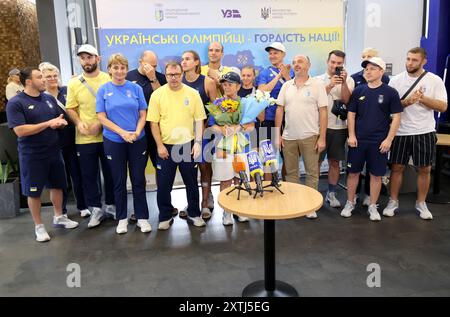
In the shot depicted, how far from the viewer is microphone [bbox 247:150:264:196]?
8.35ft

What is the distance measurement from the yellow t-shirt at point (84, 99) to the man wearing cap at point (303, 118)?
1.71 meters

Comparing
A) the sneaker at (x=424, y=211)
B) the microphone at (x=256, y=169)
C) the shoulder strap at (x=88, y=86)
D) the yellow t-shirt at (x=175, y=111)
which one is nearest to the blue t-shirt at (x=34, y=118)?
the shoulder strap at (x=88, y=86)

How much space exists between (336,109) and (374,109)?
15.4 inches

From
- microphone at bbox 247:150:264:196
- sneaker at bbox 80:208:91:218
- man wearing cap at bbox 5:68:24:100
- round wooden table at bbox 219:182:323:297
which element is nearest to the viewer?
round wooden table at bbox 219:182:323:297

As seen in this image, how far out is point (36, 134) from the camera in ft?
11.4

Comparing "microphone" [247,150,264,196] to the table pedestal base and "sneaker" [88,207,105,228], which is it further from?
"sneaker" [88,207,105,228]

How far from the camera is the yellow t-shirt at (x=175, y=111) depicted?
342cm

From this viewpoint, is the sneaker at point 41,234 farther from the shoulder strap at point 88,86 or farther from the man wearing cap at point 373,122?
the man wearing cap at point 373,122

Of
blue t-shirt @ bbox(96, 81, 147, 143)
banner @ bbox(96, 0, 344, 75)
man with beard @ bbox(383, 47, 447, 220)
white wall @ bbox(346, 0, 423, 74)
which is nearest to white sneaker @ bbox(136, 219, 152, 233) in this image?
blue t-shirt @ bbox(96, 81, 147, 143)

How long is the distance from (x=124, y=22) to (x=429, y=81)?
10.8 feet

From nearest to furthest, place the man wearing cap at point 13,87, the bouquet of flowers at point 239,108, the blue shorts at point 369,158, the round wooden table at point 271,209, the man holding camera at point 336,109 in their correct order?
1. the round wooden table at point 271,209
2. the bouquet of flowers at point 239,108
3. the blue shorts at point 369,158
4. the man holding camera at point 336,109
5. the man wearing cap at point 13,87

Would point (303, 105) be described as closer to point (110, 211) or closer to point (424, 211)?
point (424, 211)
